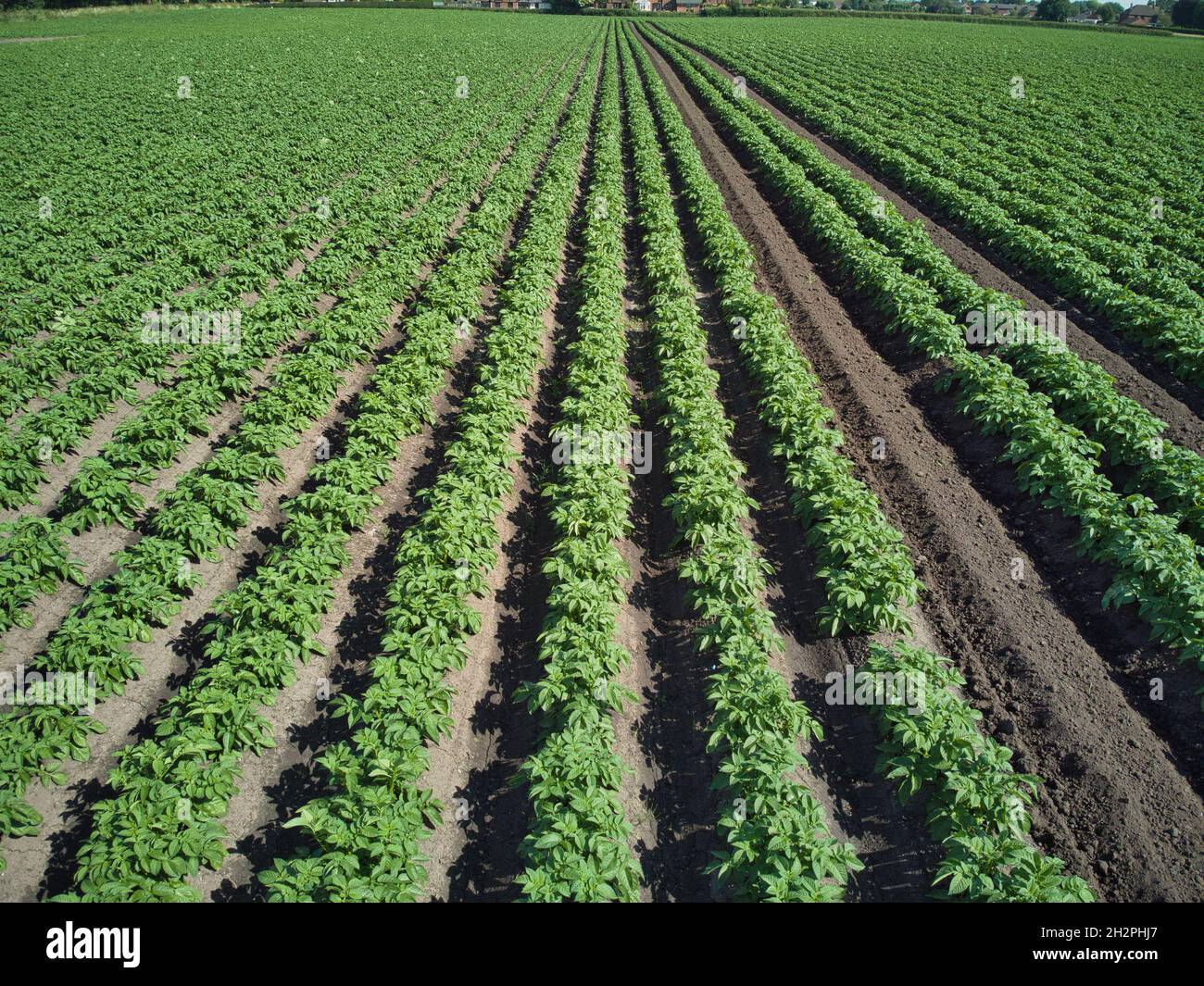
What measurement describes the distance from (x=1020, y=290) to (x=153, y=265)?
853 inches

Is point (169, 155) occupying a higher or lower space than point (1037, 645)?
higher

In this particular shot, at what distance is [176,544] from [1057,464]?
487 inches

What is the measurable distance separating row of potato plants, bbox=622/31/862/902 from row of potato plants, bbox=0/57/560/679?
6.35m

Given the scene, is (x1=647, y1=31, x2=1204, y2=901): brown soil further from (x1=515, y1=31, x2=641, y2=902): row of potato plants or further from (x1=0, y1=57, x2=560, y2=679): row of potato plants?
(x1=0, y1=57, x2=560, y2=679): row of potato plants

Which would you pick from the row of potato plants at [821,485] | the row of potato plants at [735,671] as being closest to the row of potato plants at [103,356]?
the row of potato plants at [735,671]

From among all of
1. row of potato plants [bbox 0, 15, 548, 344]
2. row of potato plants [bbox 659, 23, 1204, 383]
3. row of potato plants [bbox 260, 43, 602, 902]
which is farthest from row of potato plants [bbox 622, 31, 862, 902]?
row of potato plants [bbox 0, 15, 548, 344]

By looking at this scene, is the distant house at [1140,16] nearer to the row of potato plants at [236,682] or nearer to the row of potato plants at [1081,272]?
the row of potato plants at [1081,272]

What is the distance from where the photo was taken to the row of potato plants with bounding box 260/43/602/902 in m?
5.04

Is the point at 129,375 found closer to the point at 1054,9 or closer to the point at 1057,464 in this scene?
the point at 1057,464

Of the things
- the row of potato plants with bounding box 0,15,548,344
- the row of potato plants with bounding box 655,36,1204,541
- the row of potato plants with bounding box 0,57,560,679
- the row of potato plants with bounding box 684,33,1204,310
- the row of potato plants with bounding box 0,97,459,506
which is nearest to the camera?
the row of potato plants with bounding box 0,57,560,679

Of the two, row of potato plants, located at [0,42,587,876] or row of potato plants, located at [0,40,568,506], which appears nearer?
row of potato plants, located at [0,42,587,876]

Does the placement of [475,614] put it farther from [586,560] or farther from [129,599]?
[129,599]

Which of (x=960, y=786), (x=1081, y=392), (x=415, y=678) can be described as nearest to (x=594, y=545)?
(x=415, y=678)

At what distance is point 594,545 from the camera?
26.3 ft
